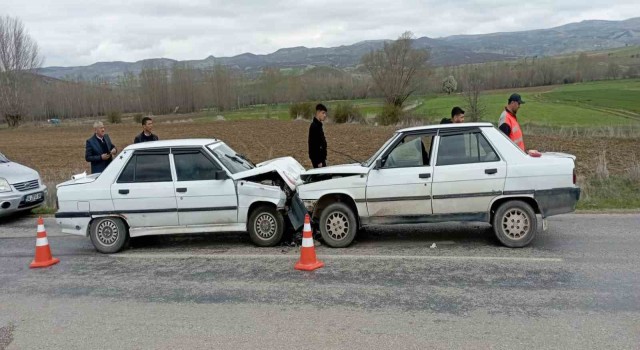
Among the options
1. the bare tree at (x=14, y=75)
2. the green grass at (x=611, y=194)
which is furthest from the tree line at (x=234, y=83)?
the green grass at (x=611, y=194)

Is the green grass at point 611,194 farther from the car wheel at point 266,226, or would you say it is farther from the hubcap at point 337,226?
the car wheel at point 266,226

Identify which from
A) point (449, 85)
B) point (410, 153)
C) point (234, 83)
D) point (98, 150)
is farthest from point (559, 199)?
point (234, 83)

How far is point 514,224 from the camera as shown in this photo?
7.00m

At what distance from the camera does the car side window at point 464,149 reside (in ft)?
23.5

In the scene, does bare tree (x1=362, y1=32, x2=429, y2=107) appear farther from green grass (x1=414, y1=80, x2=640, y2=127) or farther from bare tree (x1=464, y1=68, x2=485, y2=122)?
bare tree (x1=464, y1=68, x2=485, y2=122)

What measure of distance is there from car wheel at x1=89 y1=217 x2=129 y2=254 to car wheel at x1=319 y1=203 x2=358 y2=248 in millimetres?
3237

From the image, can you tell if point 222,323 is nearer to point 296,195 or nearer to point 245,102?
point 296,195

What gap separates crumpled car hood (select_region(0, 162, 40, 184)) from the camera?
35.4 feet

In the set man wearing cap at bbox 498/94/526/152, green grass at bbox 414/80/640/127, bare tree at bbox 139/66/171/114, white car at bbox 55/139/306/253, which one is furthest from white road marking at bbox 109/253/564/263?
bare tree at bbox 139/66/171/114

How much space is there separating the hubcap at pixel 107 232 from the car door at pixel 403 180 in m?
4.09

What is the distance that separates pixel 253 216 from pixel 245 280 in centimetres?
171

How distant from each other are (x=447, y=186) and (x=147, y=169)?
15.6ft

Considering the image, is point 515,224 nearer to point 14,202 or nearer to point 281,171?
point 281,171

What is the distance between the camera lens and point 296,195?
781 cm
